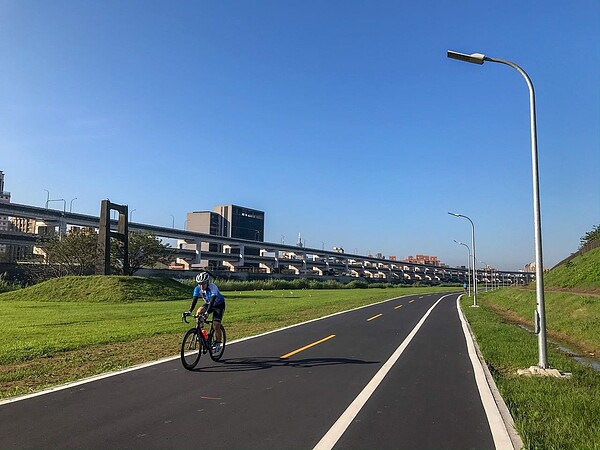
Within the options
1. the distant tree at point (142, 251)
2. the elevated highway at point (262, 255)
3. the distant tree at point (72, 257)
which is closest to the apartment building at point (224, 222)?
the elevated highway at point (262, 255)

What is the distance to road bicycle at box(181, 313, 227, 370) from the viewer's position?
9728mm

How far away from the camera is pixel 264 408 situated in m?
6.95

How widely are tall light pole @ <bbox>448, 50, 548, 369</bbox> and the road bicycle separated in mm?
6626

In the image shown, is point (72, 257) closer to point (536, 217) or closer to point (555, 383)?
point (536, 217)

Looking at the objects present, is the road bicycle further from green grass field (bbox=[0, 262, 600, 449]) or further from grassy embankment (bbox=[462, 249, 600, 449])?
grassy embankment (bbox=[462, 249, 600, 449])

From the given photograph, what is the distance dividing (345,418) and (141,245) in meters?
62.5

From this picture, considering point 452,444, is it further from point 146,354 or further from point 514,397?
point 146,354

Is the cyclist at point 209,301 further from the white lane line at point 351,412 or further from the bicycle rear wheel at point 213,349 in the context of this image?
the white lane line at point 351,412

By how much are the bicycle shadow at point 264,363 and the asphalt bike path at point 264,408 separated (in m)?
0.02

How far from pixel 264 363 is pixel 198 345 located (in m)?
1.46

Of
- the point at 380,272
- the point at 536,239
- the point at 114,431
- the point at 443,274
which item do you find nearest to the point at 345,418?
the point at 114,431

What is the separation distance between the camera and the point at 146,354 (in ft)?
38.5

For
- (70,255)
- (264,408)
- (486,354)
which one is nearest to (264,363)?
(264,408)

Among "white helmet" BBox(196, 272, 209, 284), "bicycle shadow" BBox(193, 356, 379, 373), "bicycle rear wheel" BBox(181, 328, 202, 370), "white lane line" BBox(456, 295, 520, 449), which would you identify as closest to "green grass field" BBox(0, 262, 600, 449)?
"white lane line" BBox(456, 295, 520, 449)
